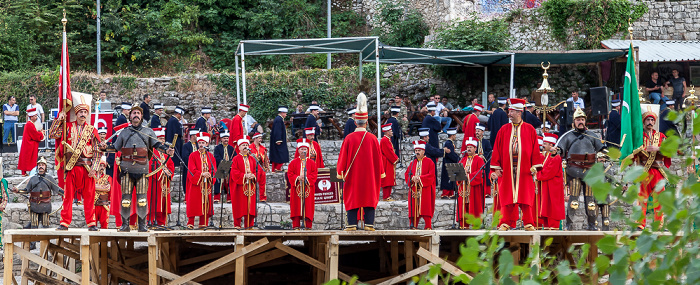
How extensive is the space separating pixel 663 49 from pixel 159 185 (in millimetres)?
14499

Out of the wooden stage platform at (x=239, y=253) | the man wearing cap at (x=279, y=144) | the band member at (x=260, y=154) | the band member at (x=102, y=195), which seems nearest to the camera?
the wooden stage platform at (x=239, y=253)

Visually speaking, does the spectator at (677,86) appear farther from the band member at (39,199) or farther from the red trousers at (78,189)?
the red trousers at (78,189)

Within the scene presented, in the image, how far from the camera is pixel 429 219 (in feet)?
40.1

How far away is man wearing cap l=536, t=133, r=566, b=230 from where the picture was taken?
33.6 ft

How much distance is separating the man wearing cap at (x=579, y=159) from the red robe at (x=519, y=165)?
495mm

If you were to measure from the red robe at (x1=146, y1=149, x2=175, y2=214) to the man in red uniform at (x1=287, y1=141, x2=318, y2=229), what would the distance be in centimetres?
178

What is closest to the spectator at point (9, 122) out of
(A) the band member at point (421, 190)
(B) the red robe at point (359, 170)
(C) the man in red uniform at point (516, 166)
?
(A) the band member at point (421, 190)

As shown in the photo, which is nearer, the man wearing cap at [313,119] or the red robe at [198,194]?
the red robe at [198,194]

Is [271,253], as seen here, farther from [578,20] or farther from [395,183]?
[578,20]

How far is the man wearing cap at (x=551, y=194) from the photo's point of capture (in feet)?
33.6

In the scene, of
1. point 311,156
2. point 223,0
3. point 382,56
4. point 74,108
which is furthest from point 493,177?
point 223,0

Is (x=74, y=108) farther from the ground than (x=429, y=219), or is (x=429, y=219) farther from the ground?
(x=74, y=108)

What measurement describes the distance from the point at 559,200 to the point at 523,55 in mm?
9006

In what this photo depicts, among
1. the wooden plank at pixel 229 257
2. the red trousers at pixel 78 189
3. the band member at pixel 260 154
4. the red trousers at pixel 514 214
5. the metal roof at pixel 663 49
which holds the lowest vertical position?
the wooden plank at pixel 229 257
